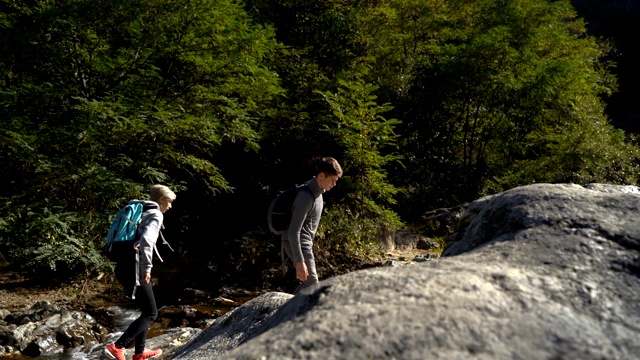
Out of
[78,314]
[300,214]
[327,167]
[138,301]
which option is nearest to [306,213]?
[300,214]

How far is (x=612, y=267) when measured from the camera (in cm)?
206

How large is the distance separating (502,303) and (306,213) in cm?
242

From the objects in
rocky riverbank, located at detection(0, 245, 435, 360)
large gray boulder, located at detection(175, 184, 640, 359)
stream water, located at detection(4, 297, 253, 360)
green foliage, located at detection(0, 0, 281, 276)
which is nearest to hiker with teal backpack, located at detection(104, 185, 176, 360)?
rocky riverbank, located at detection(0, 245, 435, 360)

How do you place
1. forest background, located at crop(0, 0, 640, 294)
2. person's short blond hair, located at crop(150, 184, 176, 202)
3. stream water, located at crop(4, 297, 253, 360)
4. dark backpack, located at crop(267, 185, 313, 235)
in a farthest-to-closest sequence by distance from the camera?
forest background, located at crop(0, 0, 640, 294) → stream water, located at crop(4, 297, 253, 360) → person's short blond hair, located at crop(150, 184, 176, 202) → dark backpack, located at crop(267, 185, 313, 235)

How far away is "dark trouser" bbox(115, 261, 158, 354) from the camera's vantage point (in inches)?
184

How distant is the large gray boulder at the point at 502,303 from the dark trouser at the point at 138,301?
9.21 ft

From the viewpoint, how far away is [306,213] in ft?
13.5

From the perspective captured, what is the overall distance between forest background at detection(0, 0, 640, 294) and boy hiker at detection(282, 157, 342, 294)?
391mm

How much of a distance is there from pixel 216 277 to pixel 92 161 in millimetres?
4090

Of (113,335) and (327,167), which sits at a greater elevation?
(327,167)

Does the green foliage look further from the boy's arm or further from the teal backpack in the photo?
the boy's arm

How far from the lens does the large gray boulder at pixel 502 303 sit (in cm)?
164

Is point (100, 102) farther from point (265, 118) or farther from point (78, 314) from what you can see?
point (265, 118)

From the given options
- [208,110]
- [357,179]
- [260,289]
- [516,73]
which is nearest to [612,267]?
[208,110]
